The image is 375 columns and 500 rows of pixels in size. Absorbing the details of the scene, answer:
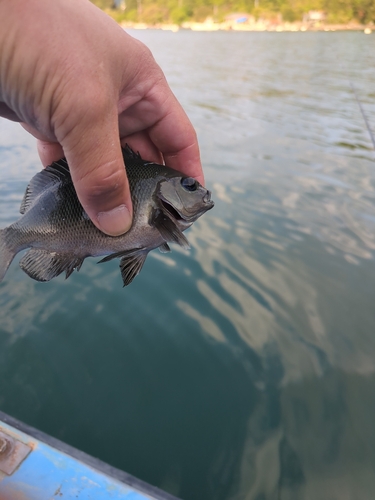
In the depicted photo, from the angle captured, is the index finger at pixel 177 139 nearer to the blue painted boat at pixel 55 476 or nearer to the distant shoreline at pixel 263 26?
the blue painted boat at pixel 55 476

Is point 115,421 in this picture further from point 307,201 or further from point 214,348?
point 307,201

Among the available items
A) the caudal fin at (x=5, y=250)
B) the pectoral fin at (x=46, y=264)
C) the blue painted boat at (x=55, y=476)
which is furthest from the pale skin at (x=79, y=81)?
the blue painted boat at (x=55, y=476)

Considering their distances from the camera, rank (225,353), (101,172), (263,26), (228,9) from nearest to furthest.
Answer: (101,172) → (225,353) → (263,26) → (228,9)

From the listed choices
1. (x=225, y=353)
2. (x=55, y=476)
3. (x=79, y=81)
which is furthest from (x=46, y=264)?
(x=225, y=353)

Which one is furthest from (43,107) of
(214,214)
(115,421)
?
(214,214)

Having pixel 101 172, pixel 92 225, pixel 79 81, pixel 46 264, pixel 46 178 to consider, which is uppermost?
pixel 79 81

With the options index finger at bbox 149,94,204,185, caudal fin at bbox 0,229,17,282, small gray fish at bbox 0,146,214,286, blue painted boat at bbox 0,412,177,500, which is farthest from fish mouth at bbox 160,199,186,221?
blue painted boat at bbox 0,412,177,500

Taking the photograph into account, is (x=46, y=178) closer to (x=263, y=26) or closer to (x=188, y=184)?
(x=188, y=184)
